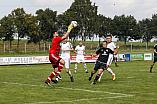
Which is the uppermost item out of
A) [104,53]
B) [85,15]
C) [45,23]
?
[85,15]

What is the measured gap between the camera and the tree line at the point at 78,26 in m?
65.7

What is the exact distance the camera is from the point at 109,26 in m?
100

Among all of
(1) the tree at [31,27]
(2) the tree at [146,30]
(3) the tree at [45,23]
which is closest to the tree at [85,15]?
(3) the tree at [45,23]

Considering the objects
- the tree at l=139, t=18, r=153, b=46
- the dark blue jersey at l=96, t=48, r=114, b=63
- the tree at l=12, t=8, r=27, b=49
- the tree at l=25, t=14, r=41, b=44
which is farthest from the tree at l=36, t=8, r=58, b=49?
the dark blue jersey at l=96, t=48, r=114, b=63

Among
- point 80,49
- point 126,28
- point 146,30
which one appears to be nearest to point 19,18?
point 80,49

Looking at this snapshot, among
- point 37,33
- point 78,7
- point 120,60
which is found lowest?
point 120,60

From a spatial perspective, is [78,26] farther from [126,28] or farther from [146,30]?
[146,30]

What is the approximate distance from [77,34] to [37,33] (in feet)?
74.3

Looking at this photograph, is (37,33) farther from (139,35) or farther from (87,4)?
(139,35)

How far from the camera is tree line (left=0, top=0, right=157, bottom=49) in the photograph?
65.7 metres

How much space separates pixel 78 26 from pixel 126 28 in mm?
26753

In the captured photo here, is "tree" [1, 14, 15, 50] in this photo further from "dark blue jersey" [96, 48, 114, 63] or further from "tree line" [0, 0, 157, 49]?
"dark blue jersey" [96, 48, 114, 63]

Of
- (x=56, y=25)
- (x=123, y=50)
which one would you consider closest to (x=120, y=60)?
(x=123, y=50)

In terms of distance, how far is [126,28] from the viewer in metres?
106
